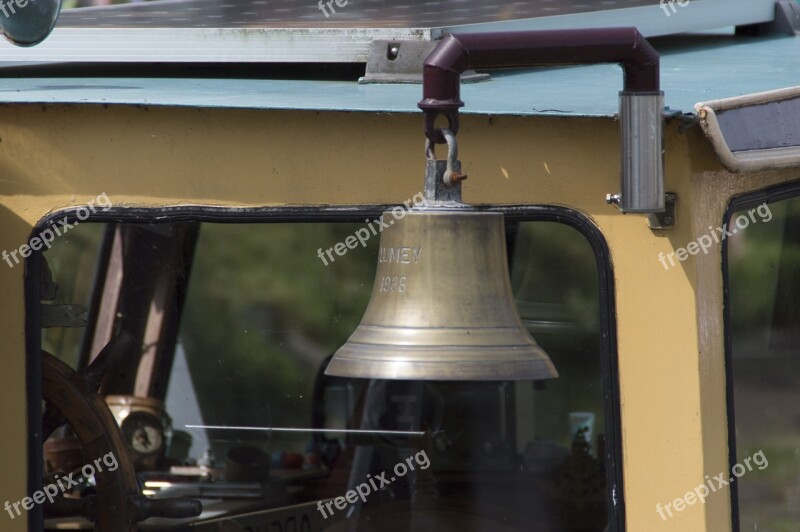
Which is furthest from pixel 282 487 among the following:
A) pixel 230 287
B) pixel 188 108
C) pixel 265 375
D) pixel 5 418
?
pixel 188 108

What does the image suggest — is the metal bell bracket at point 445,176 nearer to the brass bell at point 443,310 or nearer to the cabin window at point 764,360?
the brass bell at point 443,310

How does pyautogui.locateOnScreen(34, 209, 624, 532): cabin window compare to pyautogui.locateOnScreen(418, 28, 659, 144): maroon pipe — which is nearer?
pyautogui.locateOnScreen(418, 28, 659, 144): maroon pipe

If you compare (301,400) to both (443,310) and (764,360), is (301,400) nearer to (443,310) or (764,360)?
(764,360)

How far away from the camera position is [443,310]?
1561mm

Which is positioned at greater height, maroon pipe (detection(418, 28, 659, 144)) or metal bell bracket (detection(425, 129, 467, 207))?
maroon pipe (detection(418, 28, 659, 144))

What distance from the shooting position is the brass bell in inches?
59.9

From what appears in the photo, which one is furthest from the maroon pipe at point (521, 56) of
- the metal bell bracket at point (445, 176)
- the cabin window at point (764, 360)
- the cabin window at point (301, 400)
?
the cabin window at point (301, 400)

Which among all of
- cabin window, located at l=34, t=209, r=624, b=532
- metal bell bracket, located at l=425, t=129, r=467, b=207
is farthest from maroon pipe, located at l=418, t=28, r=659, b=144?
cabin window, located at l=34, t=209, r=624, b=532

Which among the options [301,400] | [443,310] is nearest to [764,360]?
[443,310]

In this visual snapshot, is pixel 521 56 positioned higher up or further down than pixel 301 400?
higher up

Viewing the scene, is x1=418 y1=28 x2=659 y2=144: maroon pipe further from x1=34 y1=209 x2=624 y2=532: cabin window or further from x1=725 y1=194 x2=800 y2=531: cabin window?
x1=34 y1=209 x2=624 y2=532: cabin window

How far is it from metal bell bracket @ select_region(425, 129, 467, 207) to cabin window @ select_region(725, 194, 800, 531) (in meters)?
0.48

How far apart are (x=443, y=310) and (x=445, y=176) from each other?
186 millimetres

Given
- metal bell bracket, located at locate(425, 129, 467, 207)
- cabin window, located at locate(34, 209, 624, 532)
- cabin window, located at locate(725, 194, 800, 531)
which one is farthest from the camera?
cabin window, located at locate(34, 209, 624, 532)
